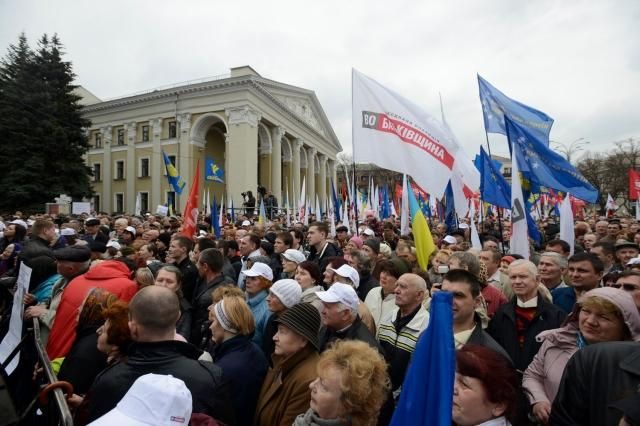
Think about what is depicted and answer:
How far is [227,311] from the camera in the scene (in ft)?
10.2

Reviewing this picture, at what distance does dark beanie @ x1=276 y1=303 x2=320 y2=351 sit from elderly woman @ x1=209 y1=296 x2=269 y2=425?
0.39 meters

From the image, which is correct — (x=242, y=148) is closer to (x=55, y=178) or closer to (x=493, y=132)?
(x=55, y=178)

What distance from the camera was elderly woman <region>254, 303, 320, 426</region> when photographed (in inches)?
103

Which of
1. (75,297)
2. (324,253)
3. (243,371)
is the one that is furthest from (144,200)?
(243,371)

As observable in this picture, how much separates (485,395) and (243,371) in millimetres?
1563

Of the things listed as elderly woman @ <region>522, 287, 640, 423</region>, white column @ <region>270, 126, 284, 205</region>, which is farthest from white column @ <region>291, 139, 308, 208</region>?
elderly woman @ <region>522, 287, 640, 423</region>

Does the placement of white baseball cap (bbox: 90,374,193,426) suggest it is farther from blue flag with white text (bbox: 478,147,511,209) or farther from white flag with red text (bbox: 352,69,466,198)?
blue flag with white text (bbox: 478,147,511,209)

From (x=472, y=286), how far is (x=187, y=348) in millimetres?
2077

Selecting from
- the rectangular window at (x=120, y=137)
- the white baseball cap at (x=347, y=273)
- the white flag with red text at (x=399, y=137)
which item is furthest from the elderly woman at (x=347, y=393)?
the rectangular window at (x=120, y=137)

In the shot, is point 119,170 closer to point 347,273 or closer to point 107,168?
point 107,168

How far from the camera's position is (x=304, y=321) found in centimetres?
284

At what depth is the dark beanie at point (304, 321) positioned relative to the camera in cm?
279

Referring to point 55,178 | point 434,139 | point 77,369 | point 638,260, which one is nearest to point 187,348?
point 77,369

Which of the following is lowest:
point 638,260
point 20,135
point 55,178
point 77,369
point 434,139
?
point 77,369
